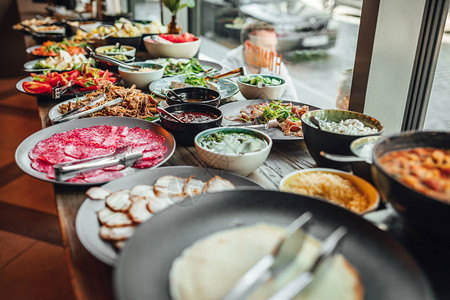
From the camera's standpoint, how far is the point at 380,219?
2.75 ft

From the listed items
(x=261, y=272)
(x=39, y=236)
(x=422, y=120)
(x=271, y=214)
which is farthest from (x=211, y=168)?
(x=39, y=236)

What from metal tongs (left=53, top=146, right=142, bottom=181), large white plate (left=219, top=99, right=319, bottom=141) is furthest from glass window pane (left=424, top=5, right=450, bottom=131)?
metal tongs (left=53, top=146, right=142, bottom=181)

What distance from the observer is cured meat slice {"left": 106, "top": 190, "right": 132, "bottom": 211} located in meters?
0.93

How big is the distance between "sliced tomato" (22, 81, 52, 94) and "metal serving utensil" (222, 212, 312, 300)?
1616 millimetres

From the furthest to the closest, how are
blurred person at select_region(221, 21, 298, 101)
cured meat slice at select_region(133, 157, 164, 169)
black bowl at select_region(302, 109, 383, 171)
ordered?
blurred person at select_region(221, 21, 298, 101) < cured meat slice at select_region(133, 157, 164, 169) < black bowl at select_region(302, 109, 383, 171)

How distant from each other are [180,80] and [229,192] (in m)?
1.28

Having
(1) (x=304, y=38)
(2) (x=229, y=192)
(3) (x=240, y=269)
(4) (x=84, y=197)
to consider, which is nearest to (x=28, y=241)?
(4) (x=84, y=197)

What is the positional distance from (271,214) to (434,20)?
106 centimetres

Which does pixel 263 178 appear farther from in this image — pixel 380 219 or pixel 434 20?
pixel 434 20

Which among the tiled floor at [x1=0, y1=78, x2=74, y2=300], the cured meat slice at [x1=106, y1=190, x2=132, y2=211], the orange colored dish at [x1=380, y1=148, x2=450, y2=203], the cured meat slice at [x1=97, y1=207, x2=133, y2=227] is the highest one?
the orange colored dish at [x1=380, y1=148, x2=450, y2=203]

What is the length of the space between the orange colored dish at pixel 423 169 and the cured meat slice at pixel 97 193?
2.28 feet

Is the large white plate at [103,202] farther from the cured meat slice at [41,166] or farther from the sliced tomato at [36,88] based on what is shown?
the sliced tomato at [36,88]

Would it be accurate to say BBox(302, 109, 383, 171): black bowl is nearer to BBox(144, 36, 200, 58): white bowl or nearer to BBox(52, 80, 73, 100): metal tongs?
BBox(52, 80, 73, 100): metal tongs

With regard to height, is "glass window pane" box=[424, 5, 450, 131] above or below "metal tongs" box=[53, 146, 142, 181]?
above
